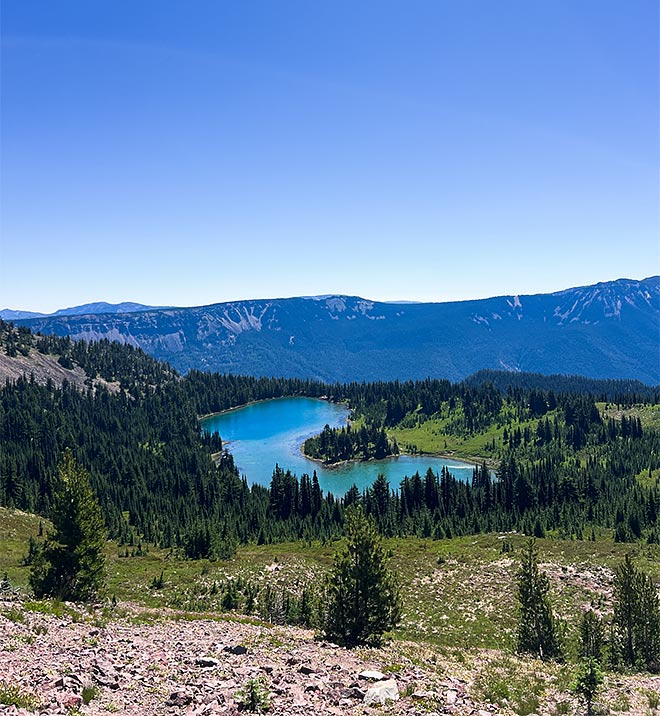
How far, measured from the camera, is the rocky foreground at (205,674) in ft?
68.0

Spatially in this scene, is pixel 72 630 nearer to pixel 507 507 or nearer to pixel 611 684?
pixel 611 684

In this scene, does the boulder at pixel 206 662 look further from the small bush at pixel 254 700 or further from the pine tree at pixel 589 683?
the pine tree at pixel 589 683

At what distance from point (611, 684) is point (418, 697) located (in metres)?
15.8

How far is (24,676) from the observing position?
20.9 metres

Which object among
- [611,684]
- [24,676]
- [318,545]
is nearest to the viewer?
[24,676]

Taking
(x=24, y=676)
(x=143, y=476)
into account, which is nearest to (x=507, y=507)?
(x=143, y=476)

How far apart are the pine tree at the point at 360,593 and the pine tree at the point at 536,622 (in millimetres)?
12819

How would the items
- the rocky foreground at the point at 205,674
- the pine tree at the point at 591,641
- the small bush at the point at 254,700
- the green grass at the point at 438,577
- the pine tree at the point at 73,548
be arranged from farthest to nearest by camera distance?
the green grass at the point at 438,577 → the pine tree at the point at 591,641 → the pine tree at the point at 73,548 → the small bush at the point at 254,700 → the rocky foreground at the point at 205,674

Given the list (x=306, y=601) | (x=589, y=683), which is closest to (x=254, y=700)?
(x=589, y=683)

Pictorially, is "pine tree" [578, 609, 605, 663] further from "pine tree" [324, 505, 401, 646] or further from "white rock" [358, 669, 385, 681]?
"white rock" [358, 669, 385, 681]

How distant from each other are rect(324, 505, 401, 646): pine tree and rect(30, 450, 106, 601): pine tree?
2163 centimetres

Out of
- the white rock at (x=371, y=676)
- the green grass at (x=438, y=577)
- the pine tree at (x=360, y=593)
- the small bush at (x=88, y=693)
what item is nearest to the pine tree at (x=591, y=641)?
the green grass at (x=438, y=577)

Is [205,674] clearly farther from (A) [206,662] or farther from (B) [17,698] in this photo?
(B) [17,698]

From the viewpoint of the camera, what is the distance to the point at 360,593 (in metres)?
39.2
